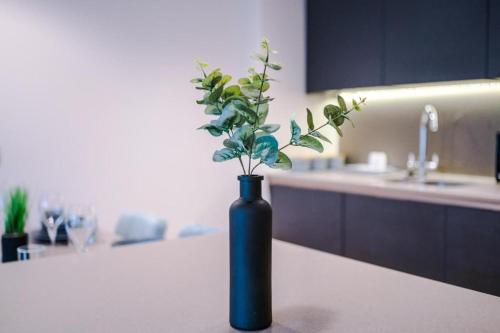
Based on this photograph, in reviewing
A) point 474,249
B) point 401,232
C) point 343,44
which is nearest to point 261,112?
point 474,249

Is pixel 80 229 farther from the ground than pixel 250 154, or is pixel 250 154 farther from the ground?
pixel 250 154

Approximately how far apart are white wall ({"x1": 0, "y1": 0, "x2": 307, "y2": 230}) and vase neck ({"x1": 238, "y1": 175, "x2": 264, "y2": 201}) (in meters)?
2.63

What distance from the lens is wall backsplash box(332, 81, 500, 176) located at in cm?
322

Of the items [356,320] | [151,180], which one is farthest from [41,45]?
[356,320]

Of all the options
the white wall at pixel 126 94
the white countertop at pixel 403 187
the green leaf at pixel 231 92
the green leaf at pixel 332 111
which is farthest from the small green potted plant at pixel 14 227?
the white countertop at pixel 403 187

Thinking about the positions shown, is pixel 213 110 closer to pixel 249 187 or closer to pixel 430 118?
pixel 249 187

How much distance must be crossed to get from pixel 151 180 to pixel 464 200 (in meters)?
2.16

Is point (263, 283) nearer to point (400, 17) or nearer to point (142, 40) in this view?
point (400, 17)

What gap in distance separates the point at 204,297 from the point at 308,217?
2376mm

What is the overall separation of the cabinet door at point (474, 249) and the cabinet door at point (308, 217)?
2.54 feet

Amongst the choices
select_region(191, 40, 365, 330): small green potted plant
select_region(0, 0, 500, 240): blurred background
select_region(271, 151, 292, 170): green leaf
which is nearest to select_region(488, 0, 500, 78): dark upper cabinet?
select_region(0, 0, 500, 240): blurred background

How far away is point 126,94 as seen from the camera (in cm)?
357

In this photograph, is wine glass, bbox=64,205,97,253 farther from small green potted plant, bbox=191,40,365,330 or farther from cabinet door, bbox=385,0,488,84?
cabinet door, bbox=385,0,488,84

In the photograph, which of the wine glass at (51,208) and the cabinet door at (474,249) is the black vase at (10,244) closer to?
the wine glass at (51,208)
